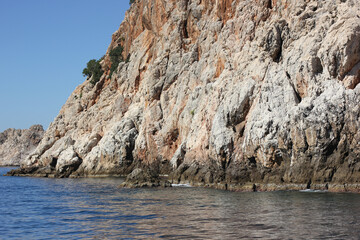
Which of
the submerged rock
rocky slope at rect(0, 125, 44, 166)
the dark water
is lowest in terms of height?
the dark water

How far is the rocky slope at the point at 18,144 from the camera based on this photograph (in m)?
125

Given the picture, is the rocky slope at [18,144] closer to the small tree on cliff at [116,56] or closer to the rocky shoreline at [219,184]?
the small tree on cliff at [116,56]

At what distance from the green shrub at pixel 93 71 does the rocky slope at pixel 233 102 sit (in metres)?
8.85

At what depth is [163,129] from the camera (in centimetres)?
4866

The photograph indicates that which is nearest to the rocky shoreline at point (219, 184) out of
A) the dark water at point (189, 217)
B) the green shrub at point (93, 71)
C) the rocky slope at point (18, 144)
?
the dark water at point (189, 217)

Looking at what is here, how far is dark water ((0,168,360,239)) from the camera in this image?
1566 centimetres

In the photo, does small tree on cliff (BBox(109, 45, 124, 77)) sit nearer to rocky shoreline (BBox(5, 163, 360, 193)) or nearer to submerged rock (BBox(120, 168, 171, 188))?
rocky shoreline (BBox(5, 163, 360, 193))

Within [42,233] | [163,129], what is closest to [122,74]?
[163,129]

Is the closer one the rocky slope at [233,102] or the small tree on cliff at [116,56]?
the rocky slope at [233,102]

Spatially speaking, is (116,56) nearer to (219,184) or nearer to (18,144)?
(219,184)

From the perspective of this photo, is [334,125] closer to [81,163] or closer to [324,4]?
[324,4]

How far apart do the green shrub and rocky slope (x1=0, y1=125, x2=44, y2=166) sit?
5153cm

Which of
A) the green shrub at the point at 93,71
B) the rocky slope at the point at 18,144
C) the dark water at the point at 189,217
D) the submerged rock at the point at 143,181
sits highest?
the green shrub at the point at 93,71

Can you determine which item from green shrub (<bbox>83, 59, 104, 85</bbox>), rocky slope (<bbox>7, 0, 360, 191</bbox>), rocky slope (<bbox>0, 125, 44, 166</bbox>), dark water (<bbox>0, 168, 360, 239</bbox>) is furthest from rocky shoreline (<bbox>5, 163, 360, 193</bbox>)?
rocky slope (<bbox>0, 125, 44, 166</bbox>)
